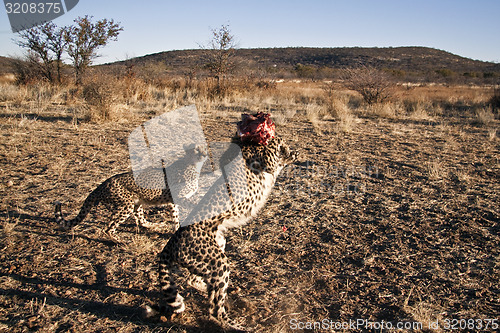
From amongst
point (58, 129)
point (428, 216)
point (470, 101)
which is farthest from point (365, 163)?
point (470, 101)

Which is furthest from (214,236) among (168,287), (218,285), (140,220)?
(140,220)

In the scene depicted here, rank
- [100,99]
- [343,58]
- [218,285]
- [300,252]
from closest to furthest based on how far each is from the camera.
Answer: [218,285]
[300,252]
[100,99]
[343,58]

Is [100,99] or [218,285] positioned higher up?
[100,99]

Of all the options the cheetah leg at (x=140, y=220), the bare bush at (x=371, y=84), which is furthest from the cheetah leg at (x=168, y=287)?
the bare bush at (x=371, y=84)

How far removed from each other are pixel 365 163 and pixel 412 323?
4.64m

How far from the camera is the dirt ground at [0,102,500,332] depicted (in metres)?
2.89

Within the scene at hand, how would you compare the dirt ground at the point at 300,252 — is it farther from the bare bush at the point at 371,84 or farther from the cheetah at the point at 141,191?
the bare bush at the point at 371,84

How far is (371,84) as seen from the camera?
562 inches

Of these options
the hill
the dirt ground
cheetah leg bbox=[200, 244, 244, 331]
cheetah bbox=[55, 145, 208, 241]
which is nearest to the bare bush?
the dirt ground
